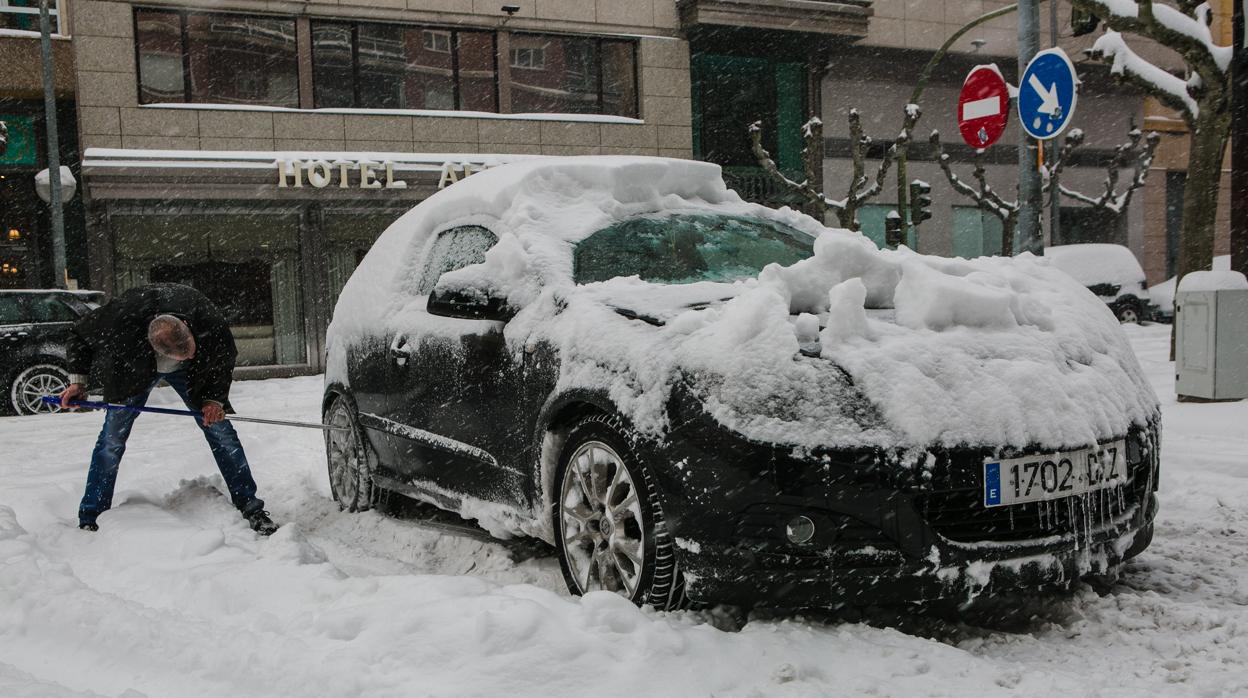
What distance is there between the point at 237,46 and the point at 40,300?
743cm

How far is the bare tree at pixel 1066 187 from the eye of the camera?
80.3ft

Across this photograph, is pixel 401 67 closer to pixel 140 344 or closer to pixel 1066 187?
pixel 140 344

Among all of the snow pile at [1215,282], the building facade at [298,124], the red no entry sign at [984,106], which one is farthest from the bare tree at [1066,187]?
the snow pile at [1215,282]

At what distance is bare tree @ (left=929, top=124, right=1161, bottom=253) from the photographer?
80.3 feet

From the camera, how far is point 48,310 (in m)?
12.4

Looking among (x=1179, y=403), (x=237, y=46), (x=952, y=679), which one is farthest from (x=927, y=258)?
(x=237, y=46)

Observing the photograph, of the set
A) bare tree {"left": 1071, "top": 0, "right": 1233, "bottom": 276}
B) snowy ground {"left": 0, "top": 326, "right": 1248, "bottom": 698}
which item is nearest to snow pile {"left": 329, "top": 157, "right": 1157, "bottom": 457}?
snowy ground {"left": 0, "top": 326, "right": 1248, "bottom": 698}

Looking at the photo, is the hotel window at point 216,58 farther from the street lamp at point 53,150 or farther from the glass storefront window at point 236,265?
the glass storefront window at point 236,265

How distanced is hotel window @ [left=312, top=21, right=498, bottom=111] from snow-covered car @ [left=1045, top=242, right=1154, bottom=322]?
1169 centimetres

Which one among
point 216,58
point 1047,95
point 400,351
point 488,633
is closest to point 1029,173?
point 1047,95

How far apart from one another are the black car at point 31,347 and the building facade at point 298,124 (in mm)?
Result: 4876

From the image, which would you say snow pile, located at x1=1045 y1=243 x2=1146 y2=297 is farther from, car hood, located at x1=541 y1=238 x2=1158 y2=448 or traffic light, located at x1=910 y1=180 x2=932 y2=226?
car hood, located at x1=541 y1=238 x2=1158 y2=448

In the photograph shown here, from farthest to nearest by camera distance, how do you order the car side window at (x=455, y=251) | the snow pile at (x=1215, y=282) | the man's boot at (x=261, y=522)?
the snow pile at (x=1215, y=282) → the man's boot at (x=261, y=522) → the car side window at (x=455, y=251)

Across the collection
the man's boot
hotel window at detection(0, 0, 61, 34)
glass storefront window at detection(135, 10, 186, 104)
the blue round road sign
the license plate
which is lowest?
the man's boot
